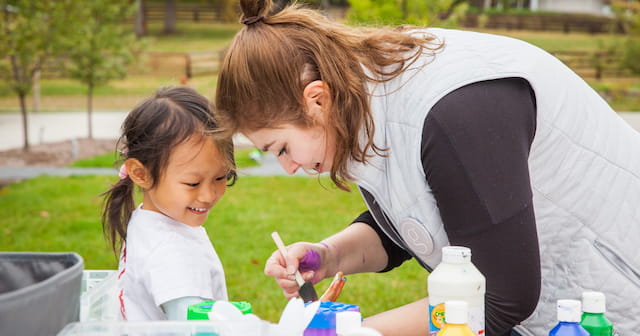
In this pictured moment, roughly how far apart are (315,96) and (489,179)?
0.42 metres

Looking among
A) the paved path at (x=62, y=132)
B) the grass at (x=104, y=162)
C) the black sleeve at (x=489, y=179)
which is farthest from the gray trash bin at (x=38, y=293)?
the grass at (x=104, y=162)

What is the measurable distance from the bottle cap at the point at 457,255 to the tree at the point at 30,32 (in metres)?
8.76

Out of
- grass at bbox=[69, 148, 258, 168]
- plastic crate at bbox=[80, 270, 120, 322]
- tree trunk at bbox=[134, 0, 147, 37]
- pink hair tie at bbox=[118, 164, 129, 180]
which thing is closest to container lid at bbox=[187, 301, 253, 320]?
plastic crate at bbox=[80, 270, 120, 322]

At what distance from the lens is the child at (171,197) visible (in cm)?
220

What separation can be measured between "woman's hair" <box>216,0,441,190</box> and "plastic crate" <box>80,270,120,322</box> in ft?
1.62

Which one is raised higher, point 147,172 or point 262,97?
point 262,97

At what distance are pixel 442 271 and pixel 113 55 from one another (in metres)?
10.8

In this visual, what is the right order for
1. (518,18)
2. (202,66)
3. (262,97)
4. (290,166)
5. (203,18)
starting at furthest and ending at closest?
(203,18) < (518,18) < (202,66) < (290,166) < (262,97)

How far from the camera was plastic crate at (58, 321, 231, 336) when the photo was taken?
1507mm

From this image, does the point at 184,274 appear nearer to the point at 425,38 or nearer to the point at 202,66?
the point at 425,38

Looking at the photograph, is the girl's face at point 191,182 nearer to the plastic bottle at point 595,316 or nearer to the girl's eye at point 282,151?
the girl's eye at point 282,151

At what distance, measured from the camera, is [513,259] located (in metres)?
1.62

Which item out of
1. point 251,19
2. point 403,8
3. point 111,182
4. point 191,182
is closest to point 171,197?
point 191,182

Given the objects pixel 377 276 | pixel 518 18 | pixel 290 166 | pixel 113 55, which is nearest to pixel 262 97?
pixel 290 166
